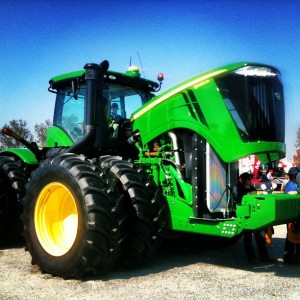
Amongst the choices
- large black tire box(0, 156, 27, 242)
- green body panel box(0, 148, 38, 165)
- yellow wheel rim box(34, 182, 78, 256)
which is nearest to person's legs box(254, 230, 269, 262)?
yellow wheel rim box(34, 182, 78, 256)

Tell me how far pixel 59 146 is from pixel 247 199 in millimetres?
3339

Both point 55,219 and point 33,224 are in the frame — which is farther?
point 55,219

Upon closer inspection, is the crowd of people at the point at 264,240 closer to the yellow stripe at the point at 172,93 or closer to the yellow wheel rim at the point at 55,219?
the yellow stripe at the point at 172,93

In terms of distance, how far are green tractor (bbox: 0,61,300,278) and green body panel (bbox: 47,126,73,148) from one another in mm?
758

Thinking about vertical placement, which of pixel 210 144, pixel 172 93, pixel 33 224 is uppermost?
pixel 172 93

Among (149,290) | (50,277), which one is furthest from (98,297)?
(50,277)

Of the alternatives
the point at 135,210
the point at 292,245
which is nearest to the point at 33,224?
the point at 135,210

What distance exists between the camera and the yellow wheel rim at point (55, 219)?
543 cm

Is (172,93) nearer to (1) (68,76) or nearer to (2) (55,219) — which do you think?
(1) (68,76)

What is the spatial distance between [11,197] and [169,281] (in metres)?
3.29

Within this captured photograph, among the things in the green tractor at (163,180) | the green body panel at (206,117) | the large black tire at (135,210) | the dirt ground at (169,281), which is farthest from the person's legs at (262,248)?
the large black tire at (135,210)

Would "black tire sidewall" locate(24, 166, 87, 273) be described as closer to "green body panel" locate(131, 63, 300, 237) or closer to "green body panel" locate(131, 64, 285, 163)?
"green body panel" locate(131, 63, 300, 237)

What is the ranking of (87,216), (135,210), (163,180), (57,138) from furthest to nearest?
(57,138)
(163,180)
(135,210)
(87,216)

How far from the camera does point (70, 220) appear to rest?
570 centimetres
